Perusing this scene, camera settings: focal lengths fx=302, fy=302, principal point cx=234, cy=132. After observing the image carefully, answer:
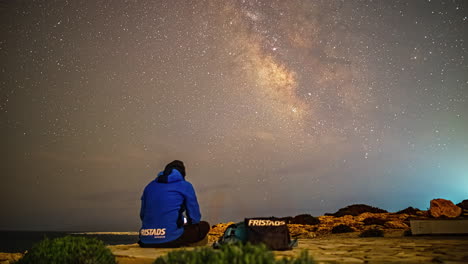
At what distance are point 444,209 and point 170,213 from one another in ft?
34.3

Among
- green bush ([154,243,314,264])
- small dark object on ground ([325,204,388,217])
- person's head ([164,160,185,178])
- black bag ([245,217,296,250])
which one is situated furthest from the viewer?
small dark object on ground ([325,204,388,217])

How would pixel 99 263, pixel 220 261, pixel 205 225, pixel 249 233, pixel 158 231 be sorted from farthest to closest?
pixel 205 225, pixel 158 231, pixel 249 233, pixel 99 263, pixel 220 261

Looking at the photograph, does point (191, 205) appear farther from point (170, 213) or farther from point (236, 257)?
point (236, 257)

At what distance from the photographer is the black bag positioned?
16.0 feet

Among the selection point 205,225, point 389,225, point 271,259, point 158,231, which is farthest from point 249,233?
point 389,225

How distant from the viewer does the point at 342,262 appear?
4.04 metres

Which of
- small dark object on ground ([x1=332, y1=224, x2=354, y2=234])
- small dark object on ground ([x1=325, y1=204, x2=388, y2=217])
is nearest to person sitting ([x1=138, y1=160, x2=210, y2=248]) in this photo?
small dark object on ground ([x1=332, y1=224, x2=354, y2=234])

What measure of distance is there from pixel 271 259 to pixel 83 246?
2684 mm

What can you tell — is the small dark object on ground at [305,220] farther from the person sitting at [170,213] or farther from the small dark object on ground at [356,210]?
the person sitting at [170,213]

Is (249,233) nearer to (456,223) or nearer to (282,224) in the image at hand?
(282,224)

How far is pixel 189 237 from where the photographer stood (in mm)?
5367

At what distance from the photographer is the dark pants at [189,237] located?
5.27 metres

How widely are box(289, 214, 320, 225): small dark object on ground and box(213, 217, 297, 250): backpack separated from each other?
1330cm

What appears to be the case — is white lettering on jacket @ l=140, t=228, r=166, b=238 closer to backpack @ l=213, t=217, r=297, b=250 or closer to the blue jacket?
the blue jacket
